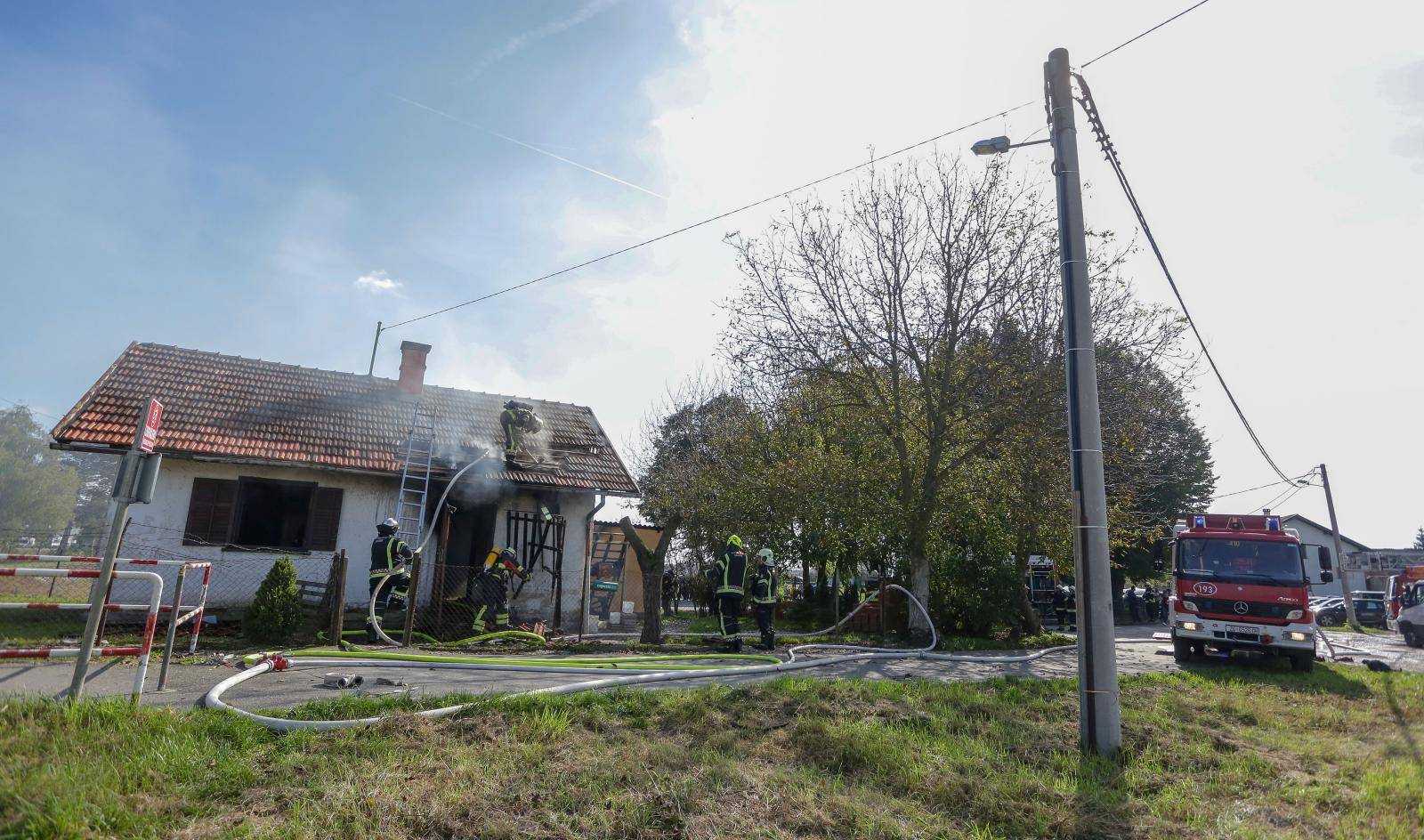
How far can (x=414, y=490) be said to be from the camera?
14.1 m

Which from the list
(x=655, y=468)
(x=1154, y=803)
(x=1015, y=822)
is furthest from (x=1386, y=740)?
(x=655, y=468)

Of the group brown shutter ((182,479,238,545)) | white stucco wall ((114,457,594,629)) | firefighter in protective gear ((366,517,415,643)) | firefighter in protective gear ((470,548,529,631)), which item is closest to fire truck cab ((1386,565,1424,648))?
white stucco wall ((114,457,594,629))

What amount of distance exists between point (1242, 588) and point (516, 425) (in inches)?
527

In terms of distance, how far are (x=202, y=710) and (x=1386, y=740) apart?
31.1 ft

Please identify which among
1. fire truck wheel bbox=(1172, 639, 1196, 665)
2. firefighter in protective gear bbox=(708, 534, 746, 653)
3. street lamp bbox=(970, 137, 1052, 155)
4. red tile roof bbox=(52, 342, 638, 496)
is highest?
street lamp bbox=(970, 137, 1052, 155)

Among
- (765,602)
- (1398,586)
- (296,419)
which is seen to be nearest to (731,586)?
(765,602)

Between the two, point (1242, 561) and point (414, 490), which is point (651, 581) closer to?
point (414, 490)

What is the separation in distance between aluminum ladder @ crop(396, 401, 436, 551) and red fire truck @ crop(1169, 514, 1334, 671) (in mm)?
12965

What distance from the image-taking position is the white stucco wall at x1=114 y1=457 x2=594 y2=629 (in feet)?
44.0

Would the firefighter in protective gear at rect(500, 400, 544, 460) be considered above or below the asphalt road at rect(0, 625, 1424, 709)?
above

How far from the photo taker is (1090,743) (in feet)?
18.9

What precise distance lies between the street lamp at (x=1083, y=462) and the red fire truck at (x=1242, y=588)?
27.1 ft

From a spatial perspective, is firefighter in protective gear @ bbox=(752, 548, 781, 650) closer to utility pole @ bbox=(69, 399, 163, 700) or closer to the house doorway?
the house doorway

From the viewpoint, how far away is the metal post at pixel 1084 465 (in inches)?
230
